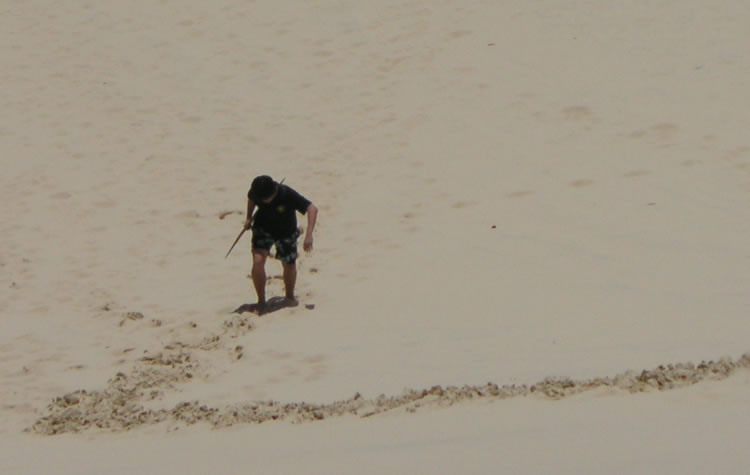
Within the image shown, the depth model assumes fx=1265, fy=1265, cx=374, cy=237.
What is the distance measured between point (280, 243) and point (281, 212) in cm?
22

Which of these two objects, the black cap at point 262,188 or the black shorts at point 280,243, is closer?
the black cap at point 262,188

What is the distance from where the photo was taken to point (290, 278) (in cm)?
908

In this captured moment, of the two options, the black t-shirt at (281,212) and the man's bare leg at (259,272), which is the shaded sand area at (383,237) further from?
the black t-shirt at (281,212)

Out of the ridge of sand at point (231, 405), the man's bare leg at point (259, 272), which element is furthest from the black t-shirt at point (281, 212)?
the ridge of sand at point (231, 405)

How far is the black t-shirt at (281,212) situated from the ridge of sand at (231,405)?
0.82 metres

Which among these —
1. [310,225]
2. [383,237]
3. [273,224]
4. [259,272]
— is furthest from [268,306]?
[383,237]

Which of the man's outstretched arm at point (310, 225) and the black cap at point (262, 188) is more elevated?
the black cap at point (262, 188)

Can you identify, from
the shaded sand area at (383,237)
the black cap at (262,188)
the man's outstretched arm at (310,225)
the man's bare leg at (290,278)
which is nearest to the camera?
the shaded sand area at (383,237)

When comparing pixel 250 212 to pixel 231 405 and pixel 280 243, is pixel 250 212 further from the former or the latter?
pixel 231 405

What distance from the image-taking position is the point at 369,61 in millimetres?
14758

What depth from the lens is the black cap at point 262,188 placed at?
8.70 metres

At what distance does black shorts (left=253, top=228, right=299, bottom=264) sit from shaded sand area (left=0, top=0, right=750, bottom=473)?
0.40m

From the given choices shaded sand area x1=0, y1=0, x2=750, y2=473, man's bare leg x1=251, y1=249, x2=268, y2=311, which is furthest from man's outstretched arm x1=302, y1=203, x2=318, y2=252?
shaded sand area x1=0, y1=0, x2=750, y2=473

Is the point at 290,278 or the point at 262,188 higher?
the point at 262,188
